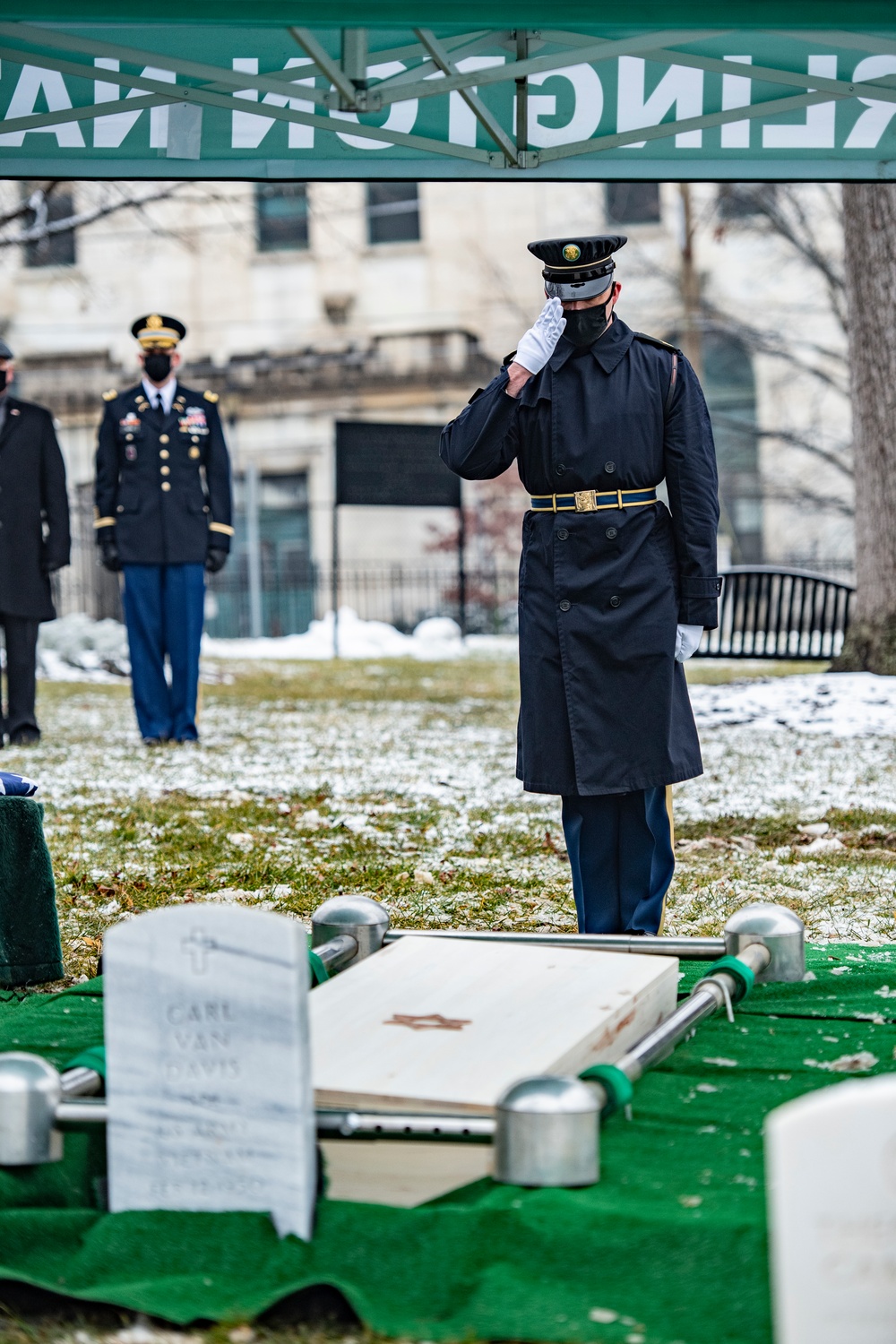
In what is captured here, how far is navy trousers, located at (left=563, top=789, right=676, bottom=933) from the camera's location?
186 inches

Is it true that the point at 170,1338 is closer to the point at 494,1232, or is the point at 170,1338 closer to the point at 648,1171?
the point at 494,1232

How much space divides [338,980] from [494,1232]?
116 centimetres

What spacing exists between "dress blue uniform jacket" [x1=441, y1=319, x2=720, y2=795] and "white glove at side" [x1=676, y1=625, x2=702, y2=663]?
32mm

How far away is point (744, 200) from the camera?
2612 centimetres

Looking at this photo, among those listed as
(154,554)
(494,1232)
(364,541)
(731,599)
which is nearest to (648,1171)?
(494,1232)

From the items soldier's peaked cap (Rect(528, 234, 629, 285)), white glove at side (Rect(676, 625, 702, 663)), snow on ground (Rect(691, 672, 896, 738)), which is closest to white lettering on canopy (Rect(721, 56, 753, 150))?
soldier's peaked cap (Rect(528, 234, 629, 285))

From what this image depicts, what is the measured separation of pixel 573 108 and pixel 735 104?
0.46 m

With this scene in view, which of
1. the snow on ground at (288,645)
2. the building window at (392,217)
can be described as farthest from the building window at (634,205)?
the snow on ground at (288,645)

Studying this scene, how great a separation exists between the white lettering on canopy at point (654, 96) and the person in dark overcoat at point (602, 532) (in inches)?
18.0

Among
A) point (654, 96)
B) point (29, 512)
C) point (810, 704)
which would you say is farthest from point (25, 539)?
point (654, 96)

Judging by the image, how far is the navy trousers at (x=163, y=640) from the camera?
10445mm

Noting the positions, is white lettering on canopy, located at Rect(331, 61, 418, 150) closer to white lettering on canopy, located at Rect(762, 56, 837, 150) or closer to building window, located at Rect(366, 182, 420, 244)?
white lettering on canopy, located at Rect(762, 56, 837, 150)

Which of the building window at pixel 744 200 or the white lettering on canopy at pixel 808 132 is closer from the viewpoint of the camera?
the white lettering on canopy at pixel 808 132

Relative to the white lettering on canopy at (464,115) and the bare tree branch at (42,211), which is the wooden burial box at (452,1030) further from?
the bare tree branch at (42,211)
